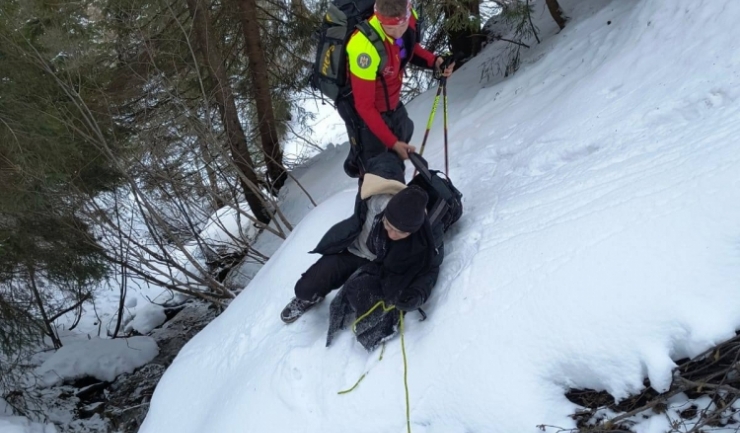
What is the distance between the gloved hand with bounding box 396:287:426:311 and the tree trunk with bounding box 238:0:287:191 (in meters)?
5.26

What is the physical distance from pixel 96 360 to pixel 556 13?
7929 millimetres

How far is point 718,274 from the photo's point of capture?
2557 mm

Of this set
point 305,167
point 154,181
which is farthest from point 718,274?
point 305,167

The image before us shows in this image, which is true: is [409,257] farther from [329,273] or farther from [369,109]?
[369,109]

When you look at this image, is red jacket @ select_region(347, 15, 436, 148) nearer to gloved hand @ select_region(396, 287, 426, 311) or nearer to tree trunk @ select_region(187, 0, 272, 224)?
gloved hand @ select_region(396, 287, 426, 311)

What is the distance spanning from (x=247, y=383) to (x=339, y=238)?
1208 millimetres

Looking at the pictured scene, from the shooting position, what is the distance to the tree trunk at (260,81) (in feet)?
27.3

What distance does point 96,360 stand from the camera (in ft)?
25.2

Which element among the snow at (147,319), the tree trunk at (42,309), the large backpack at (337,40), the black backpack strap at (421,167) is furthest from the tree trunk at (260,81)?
the black backpack strap at (421,167)

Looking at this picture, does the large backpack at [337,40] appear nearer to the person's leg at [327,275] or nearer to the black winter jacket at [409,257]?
the black winter jacket at [409,257]

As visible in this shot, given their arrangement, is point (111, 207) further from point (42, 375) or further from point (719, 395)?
point (719, 395)

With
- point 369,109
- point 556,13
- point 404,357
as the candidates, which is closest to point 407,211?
point 404,357

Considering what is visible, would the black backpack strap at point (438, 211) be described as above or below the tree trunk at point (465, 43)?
below

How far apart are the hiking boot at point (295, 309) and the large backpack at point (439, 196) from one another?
1.11m
